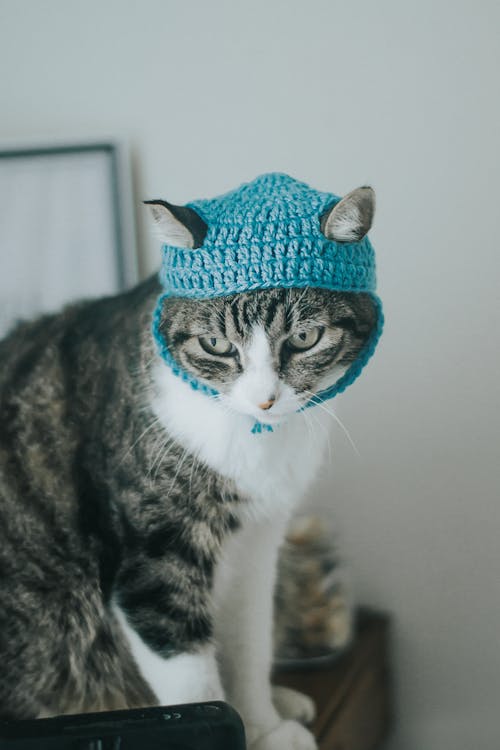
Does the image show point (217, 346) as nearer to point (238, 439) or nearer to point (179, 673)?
point (238, 439)

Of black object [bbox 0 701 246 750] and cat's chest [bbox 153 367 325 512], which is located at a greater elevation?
cat's chest [bbox 153 367 325 512]

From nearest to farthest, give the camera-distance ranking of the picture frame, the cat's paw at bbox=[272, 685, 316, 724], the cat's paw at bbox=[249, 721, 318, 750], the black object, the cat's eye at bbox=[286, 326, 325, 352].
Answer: the black object < the cat's eye at bbox=[286, 326, 325, 352] < the cat's paw at bbox=[249, 721, 318, 750] < the cat's paw at bbox=[272, 685, 316, 724] < the picture frame

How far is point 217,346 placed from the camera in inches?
28.9

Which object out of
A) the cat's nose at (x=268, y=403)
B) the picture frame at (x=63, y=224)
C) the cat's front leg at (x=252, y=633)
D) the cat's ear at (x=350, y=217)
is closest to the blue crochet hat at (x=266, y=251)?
the cat's ear at (x=350, y=217)

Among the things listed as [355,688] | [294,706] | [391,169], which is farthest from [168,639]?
[391,169]

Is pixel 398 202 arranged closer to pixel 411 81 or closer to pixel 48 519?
pixel 411 81

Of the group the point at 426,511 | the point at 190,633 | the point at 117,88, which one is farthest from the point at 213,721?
the point at 117,88

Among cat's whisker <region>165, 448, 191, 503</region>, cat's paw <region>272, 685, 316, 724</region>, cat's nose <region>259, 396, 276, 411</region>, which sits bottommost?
cat's paw <region>272, 685, 316, 724</region>

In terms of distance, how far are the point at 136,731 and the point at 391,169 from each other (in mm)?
845

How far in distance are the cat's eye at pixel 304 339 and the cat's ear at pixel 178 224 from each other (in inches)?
5.5

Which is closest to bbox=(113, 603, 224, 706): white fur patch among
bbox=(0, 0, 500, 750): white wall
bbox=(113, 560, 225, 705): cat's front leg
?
bbox=(113, 560, 225, 705): cat's front leg

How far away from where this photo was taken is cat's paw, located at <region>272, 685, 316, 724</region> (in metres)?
0.94

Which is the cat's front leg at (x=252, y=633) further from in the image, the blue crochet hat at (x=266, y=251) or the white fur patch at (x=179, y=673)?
the blue crochet hat at (x=266, y=251)

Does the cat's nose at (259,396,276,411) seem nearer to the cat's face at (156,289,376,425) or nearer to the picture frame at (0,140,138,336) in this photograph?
the cat's face at (156,289,376,425)
